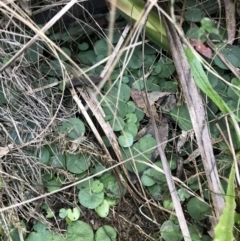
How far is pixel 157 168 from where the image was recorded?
1.14 m

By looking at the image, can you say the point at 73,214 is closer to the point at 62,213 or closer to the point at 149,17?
the point at 62,213

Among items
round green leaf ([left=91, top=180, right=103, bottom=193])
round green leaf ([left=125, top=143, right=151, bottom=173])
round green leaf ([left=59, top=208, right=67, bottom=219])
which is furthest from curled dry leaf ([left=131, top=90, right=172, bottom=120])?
round green leaf ([left=59, top=208, right=67, bottom=219])

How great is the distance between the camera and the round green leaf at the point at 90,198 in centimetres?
115

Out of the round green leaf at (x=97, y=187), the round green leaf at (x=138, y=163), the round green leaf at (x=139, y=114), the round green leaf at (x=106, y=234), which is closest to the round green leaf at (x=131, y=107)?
the round green leaf at (x=139, y=114)

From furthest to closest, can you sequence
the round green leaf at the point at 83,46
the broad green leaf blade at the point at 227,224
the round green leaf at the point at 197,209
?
1. the round green leaf at the point at 83,46
2. the round green leaf at the point at 197,209
3. the broad green leaf blade at the point at 227,224

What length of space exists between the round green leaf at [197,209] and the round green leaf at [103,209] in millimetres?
219

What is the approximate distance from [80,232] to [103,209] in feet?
0.28

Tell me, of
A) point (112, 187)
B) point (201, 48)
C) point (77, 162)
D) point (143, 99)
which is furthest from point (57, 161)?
point (201, 48)

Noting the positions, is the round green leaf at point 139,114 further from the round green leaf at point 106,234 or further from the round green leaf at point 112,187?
the round green leaf at point 106,234

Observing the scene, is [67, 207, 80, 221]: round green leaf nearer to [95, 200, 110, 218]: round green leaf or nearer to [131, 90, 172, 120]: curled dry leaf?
[95, 200, 110, 218]: round green leaf

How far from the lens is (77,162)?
1.16 m

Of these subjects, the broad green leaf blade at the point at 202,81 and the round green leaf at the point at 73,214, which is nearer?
the broad green leaf blade at the point at 202,81

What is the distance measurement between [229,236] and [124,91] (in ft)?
1.56

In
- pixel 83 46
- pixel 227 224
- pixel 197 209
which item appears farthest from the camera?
pixel 83 46
